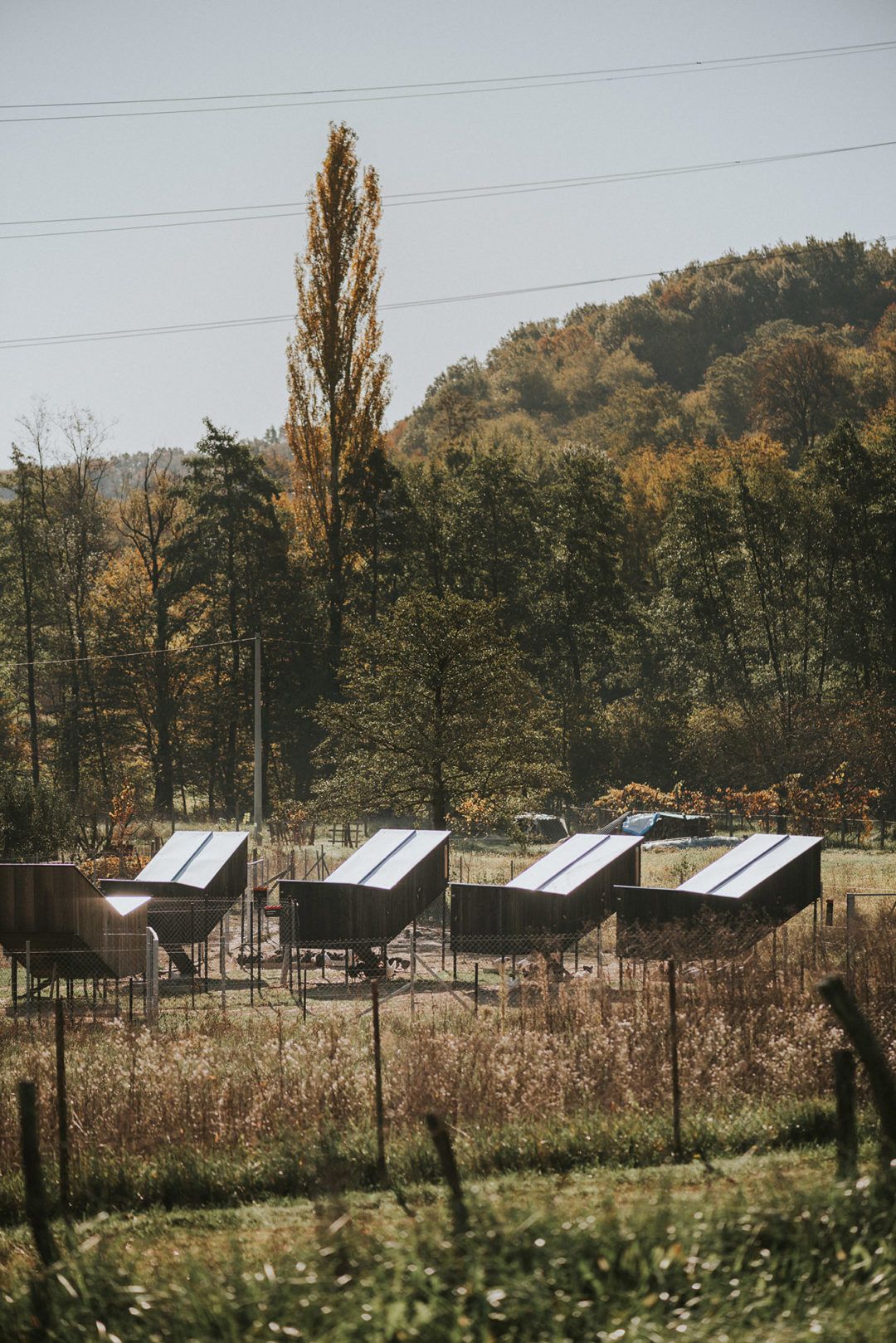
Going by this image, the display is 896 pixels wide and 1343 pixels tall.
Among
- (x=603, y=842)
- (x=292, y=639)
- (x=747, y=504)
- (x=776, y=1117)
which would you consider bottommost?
(x=776, y=1117)

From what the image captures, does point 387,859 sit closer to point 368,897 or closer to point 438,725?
point 368,897

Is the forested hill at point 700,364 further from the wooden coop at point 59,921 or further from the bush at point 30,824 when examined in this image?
the wooden coop at point 59,921

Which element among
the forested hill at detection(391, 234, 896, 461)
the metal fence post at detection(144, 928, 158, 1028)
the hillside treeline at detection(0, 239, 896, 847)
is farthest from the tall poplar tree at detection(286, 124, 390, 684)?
the metal fence post at detection(144, 928, 158, 1028)

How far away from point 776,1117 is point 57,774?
4777 centimetres

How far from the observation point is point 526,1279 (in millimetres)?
6508

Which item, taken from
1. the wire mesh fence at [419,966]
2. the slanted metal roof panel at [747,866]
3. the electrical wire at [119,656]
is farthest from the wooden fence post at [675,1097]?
the electrical wire at [119,656]

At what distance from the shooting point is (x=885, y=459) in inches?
1944

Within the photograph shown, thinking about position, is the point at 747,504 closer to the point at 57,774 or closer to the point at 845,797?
the point at 845,797

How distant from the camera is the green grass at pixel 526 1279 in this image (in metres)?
6.29

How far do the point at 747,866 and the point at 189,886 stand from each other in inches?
370

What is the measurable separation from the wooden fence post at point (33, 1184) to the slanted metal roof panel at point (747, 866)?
11191 mm

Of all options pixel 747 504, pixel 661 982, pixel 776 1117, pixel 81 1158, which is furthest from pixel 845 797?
pixel 81 1158

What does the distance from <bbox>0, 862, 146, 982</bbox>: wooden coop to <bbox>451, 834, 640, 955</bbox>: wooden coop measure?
4866mm

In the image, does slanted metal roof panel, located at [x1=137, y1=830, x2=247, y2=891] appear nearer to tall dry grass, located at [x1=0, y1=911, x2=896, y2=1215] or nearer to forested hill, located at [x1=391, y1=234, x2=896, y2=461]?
tall dry grass, located at [x1=0, y1=911, x2=896, y2=1215]
